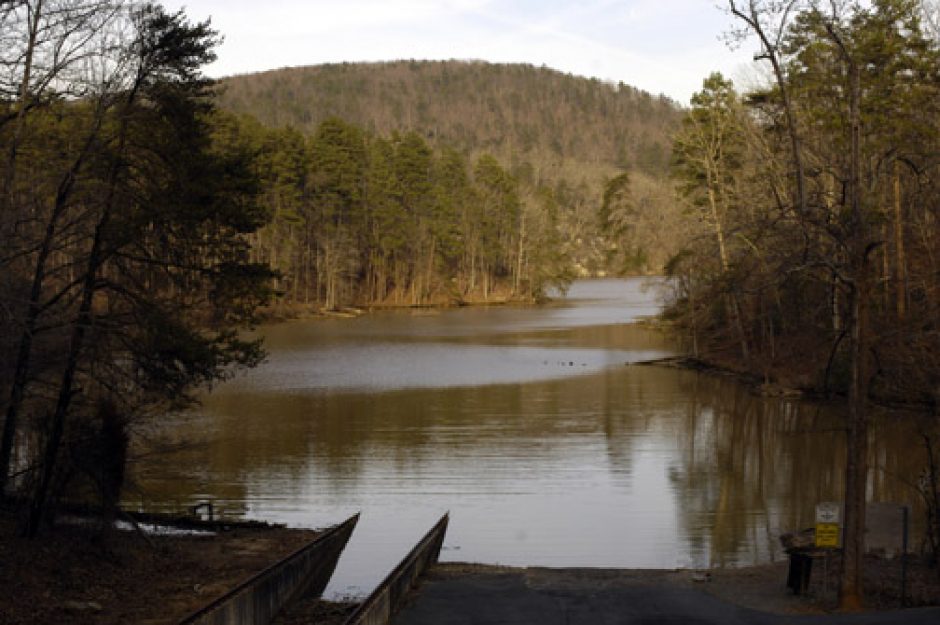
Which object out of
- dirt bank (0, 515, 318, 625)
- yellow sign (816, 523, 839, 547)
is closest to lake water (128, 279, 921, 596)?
yellow sign (816, 523, 839, 547)

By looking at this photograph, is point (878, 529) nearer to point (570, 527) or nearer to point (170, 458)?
point (570, 527)

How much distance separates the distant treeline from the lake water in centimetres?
4114

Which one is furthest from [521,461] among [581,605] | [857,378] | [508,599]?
[857,378]

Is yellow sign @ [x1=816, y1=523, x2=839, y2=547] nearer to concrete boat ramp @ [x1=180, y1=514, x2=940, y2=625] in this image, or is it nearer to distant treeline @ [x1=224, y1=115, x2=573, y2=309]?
concrete boat ramp @ [x1=180, y1=514, x2=940, y2=625]

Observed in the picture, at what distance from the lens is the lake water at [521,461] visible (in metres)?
18.1

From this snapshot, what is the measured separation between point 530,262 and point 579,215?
7280cm

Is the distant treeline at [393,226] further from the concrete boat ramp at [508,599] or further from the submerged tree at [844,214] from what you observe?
the concrete boat ramp at [508,599]

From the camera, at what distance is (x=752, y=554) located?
16844 mm

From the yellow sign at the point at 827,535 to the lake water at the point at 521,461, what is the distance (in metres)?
1.33

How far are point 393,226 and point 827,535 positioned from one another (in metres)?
82.9

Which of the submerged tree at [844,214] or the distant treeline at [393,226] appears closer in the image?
the submerged tree at [844,214]

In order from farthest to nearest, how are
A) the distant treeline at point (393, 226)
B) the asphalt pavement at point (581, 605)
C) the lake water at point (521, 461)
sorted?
the distant treeline at point (393, 226) → the lake water at point (521, 461) → the asphalt pavement at point (581, 605)

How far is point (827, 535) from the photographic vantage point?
12.0 metres

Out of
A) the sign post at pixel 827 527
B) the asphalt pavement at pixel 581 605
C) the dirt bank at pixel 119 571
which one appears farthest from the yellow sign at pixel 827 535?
the dirt bank at pixel 119 571
